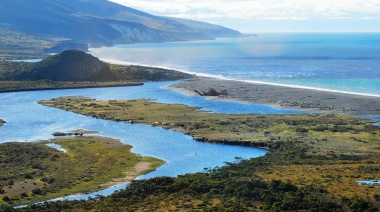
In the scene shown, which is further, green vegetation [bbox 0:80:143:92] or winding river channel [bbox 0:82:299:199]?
green vegetation [bbox 0:80:143:92]

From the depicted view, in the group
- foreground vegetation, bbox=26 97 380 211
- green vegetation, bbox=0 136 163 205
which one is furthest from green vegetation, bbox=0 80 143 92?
green vegetation, bbox=0 136 163 205

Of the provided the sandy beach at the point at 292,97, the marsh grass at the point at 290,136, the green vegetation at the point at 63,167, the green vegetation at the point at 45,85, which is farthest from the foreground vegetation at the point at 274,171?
the green vegetation at the point at 45,85

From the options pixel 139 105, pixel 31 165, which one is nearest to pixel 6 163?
pixel 31 165

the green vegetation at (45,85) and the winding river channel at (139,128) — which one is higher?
the green vegetation at (45,85)

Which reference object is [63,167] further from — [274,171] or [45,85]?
[45,85]

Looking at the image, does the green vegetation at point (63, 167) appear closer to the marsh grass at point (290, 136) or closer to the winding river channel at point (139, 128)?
the winding river channel at point (139, 128)

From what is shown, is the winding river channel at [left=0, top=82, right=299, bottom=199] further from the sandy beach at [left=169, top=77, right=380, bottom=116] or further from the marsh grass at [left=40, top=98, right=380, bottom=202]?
the sandy beach at [left=169, top=77, right=380, bottom=116]

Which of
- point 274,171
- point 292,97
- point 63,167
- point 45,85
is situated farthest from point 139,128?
point 45,85
